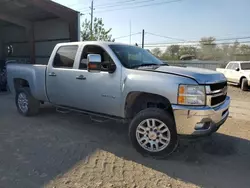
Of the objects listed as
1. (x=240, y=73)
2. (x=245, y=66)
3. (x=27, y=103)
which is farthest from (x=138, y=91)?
(x=245, y=66)

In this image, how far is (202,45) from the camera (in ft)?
118

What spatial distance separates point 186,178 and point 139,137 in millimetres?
1048

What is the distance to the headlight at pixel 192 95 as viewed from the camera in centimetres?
367

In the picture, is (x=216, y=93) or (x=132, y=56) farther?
(x=132, y=56)

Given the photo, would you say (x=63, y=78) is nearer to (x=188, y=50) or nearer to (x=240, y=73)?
(x=240, y=73)

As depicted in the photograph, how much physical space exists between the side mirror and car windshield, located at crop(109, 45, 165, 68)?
391 mm

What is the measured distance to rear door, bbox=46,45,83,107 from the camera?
525 centimetres

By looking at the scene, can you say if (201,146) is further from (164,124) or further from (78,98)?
(78,98)

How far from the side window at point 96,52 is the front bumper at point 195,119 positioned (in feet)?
5.58

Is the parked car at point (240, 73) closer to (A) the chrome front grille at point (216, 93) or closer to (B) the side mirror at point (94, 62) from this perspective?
(A) the chrome front grille at point (216, 93)

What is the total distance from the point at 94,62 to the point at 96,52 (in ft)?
1.87

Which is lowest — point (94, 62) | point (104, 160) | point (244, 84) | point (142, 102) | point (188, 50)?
point (104, 160)

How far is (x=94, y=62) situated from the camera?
178 inches

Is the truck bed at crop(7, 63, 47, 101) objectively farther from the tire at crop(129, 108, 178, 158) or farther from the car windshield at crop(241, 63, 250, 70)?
the car windshield at crop(241, 63, 250, 70)
